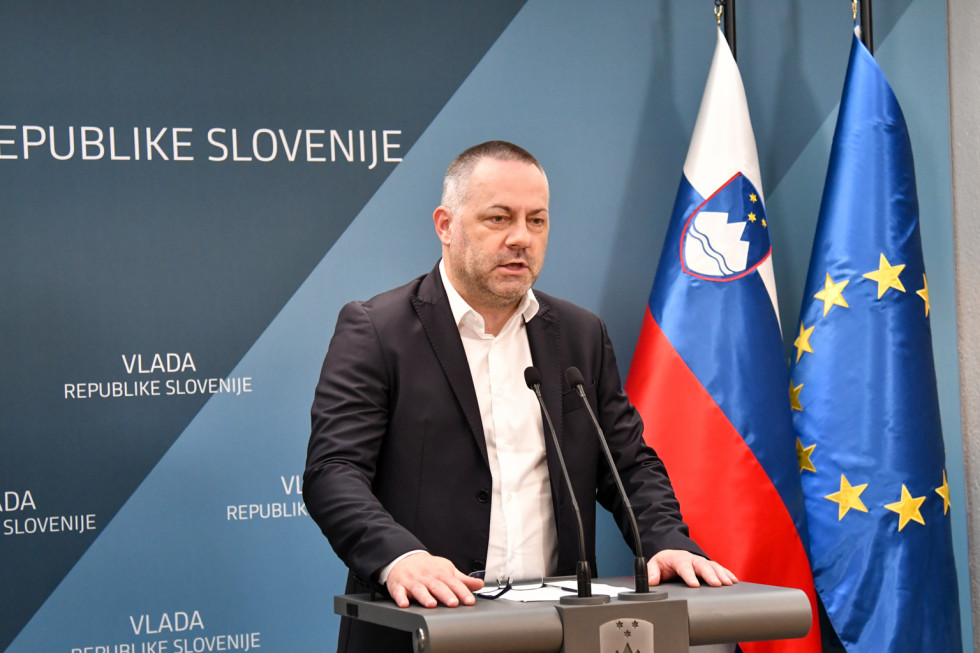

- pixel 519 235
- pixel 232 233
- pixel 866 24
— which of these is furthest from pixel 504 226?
pixel 866 24

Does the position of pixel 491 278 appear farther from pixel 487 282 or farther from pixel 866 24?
pixel 866 24

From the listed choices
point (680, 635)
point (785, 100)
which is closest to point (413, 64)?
point (785, 100)

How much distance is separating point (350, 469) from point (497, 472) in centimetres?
32

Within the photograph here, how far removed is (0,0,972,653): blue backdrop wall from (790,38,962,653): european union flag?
53 cm

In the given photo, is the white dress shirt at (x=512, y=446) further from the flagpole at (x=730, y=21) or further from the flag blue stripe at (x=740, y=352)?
the flagpole at (x=730, y=21)

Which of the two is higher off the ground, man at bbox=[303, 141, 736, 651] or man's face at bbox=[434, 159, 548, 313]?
man's face at bbox=[434, 159, 548, 313]

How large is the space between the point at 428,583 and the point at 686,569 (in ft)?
1.53

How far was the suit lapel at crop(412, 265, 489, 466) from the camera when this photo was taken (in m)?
2.11

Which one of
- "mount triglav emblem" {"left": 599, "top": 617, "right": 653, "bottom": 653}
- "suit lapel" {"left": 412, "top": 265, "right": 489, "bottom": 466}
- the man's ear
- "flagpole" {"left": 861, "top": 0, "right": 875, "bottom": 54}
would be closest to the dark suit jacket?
"suit lapel" {"left": 412, "top": 265, "right": 489, "bottom": 466}

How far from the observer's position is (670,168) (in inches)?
137

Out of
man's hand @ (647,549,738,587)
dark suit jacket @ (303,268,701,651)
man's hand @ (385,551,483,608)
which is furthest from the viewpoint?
dark suit jacket @ (303,268,701,651)

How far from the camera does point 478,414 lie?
212 cm

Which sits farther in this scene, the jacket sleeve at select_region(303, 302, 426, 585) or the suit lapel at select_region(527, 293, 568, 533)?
the suit lapel at select_region(527, 293, 568, 533)

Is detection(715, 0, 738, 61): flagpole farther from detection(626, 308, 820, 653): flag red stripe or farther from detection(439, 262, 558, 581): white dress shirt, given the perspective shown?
detection(439, 262, 558, 581): white dress shirt
